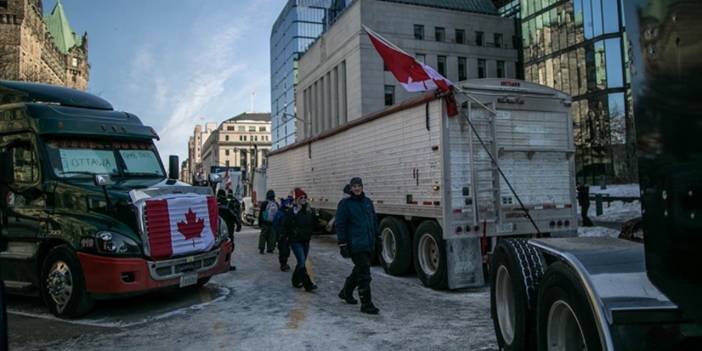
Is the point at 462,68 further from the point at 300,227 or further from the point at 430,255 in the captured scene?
the point at 300,227

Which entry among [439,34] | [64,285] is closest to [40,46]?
[439,34]

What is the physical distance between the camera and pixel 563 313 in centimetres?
354

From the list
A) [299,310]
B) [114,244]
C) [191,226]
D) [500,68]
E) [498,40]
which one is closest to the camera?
[114,244]

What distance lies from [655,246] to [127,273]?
6348 millimetres

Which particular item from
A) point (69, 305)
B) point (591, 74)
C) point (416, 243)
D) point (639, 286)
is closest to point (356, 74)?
point (591, 74)

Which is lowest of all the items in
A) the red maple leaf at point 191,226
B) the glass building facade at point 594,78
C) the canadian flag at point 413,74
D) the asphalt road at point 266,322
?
the asphalt road at point 266,322

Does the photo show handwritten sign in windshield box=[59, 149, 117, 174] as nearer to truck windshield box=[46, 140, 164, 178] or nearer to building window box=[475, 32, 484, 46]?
truck windshield box=[46, 140, 164, 178]

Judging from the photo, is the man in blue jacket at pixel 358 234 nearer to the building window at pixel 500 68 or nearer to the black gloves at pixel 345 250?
A: the black gloves at pixel 345 250

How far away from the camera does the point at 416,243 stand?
9.77m

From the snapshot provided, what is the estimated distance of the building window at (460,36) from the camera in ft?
172

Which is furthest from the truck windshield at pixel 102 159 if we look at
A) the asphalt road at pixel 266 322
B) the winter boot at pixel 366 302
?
the winter boot at pixel 366 302

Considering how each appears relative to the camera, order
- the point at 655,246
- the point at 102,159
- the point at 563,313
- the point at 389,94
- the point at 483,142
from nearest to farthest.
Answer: the point at 655,246 < the point at 563,313 < the point at 102,159 < the point at 483,142 < the point at 389,94

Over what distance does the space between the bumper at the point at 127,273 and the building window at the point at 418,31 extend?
1815 inches

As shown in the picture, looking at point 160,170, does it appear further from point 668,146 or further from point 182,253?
point 668,146
